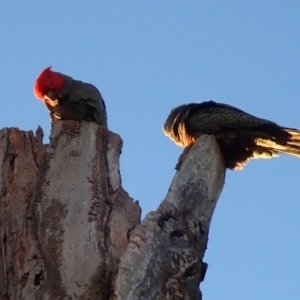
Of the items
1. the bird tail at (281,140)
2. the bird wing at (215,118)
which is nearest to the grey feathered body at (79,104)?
the bird wing at (215,118)

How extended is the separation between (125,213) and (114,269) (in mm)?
372

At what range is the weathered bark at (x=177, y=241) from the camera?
9.08 feet

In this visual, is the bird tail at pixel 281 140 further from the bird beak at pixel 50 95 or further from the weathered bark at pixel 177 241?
the bird beak at pixel 50 95

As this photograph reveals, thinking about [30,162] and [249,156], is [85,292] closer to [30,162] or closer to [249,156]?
[30,162]

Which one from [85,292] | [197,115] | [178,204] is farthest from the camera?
[197,115]

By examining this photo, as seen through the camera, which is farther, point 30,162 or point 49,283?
point 30,162

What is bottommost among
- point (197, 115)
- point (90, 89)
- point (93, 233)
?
point (93, 233)

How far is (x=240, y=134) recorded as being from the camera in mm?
3705

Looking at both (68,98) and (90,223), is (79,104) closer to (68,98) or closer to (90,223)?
(68,98)

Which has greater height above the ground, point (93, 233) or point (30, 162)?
point (30, 162)

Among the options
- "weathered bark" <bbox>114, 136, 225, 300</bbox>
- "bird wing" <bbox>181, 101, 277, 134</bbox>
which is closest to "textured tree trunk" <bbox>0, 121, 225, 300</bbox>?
"weathered bark" <bbox>114, 136, 225, 300</bbox>

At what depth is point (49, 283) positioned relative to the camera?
112 inches

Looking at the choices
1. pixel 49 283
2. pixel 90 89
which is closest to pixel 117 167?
pixel 49 283

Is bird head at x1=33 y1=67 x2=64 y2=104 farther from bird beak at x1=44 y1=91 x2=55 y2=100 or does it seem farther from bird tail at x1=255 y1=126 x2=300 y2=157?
bird tail at x1=255 y1=126 x2=300 y2=157
